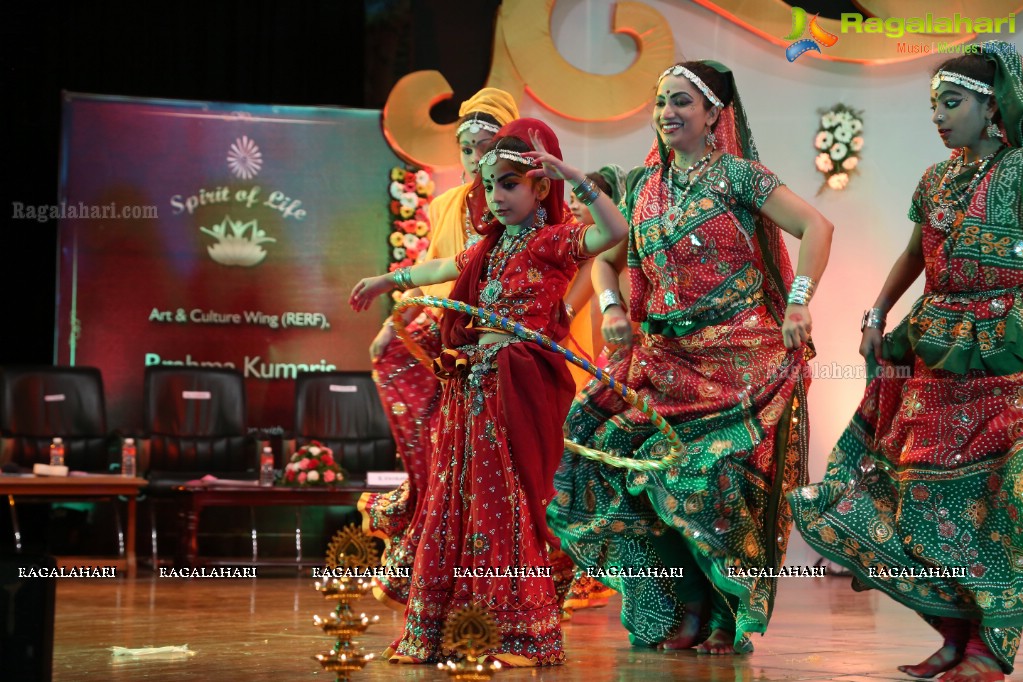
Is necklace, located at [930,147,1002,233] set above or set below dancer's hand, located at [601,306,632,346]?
above

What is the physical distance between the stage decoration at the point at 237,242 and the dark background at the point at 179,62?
0.82 meters

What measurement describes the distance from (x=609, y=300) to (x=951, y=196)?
1.13 metres

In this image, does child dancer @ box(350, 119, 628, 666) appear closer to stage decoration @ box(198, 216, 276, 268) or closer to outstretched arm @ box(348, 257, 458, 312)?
outstretched arm @ box(348, 257, 458, 312)

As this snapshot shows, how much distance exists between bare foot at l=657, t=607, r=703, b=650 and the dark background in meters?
5.62

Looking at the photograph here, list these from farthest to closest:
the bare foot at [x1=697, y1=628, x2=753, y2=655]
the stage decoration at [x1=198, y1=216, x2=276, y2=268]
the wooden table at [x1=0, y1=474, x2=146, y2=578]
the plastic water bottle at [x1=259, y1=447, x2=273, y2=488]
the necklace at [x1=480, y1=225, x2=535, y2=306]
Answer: the stage decoration at [x1=198, y1=216, x2=276, y2=268] < the plastic water bottle at [x1=259, y1=447, x2=273, y2=488] < the wooden table at [x1=0, y1=474, x2=146, y2=578] < the bare foot at [x1=697, y1=628, x2=753, y2=655] < the necklace at [x1=480, y1=225, x2=535, y2=306]

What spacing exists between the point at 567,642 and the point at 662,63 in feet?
17.0

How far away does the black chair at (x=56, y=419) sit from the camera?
863cm

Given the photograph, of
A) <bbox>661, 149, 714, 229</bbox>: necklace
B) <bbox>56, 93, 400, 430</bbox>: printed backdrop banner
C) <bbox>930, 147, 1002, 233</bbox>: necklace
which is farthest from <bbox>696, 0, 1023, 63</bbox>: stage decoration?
<bbox>930, 147, 1002, 233</bbox>: necklace

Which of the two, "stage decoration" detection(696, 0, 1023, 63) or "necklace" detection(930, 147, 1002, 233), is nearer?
"necklace" detection(930, 147, 1002, 233)

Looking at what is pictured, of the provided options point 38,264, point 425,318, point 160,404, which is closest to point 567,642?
point 425,318

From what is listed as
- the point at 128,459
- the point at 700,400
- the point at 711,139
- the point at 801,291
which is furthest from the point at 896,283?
the point at 128,459

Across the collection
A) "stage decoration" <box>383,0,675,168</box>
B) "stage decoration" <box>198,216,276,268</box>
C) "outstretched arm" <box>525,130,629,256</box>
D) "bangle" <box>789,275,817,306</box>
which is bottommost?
"bangle" <box>789,275,817,306</box>

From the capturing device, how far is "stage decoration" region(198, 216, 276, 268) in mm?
9164

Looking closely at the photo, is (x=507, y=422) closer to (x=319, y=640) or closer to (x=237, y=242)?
(x=319, y=640)
